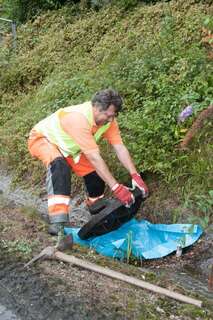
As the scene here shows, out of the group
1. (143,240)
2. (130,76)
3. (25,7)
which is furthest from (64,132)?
(25,7)

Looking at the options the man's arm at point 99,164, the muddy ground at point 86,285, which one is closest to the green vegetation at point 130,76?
the muddy ground at point 86,285

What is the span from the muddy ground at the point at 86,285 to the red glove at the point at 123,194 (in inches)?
21.2

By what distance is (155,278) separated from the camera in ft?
13.5

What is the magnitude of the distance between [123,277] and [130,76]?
3.76 m

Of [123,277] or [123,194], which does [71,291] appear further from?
[123,194]

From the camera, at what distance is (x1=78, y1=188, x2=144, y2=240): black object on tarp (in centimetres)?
491

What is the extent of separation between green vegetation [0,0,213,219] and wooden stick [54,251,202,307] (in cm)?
73

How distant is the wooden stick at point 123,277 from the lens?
12.1 feet

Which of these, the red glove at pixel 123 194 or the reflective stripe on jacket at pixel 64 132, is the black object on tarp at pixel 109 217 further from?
the reflective stripe on jacket at pixel 64 132

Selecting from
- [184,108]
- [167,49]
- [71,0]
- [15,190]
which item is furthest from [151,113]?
[71,0]

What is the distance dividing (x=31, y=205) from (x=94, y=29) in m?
4.68

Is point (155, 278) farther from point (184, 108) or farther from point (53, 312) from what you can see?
point (184, 108)

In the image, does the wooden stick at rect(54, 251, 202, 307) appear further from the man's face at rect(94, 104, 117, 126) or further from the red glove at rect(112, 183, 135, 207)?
the man's face at rect(94, 104, 117, 126)

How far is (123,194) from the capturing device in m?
4.69
